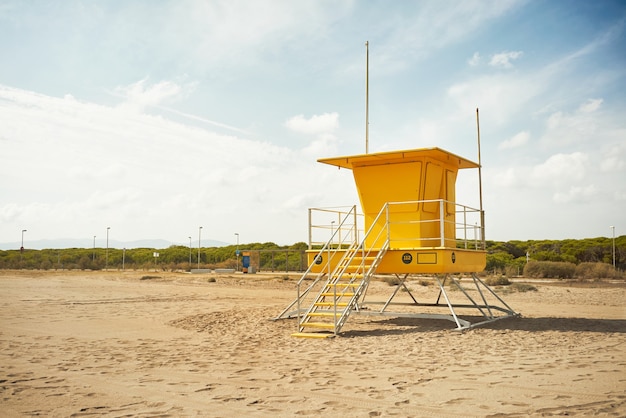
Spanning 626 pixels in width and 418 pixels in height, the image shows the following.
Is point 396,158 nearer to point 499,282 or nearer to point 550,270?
point 499,282

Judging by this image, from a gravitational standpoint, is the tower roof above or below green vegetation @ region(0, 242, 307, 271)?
above

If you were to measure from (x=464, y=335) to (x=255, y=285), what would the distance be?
79.1ft

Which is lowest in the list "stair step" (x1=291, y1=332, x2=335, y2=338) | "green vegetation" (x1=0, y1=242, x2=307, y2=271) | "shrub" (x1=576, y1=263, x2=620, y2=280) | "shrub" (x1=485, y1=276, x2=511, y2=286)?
"stair step" (x1=291, y1=332, x2=335, y2=338)

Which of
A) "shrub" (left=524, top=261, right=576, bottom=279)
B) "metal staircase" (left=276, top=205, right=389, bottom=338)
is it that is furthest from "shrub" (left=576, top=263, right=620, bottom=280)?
"metal staircase" (left=276, top=205, right=389, bottom=338)

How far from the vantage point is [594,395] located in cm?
718

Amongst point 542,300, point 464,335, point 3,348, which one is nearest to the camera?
point 3,348

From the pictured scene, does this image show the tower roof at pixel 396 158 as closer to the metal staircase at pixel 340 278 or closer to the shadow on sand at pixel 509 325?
the metal staircase at pixel 340 278

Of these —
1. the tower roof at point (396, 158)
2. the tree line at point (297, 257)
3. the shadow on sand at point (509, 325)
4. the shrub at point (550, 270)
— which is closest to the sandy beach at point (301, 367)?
the shadow on sand at point (509, 325)

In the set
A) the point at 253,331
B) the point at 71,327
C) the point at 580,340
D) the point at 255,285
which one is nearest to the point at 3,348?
the point at 71,327

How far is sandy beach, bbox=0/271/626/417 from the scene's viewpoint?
6.93m

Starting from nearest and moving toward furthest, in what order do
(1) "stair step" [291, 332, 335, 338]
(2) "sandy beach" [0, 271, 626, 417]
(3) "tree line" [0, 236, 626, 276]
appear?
(2) "sandy beach" [0, 271, 626, 417] → (1) "stair step" [291, 332, 335, 338] → (3) "tree line" [0, 236, 626, 276]

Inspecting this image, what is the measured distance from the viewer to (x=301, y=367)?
9.46m

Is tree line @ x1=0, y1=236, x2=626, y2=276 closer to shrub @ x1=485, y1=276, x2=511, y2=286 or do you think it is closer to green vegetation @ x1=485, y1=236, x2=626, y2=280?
green vegetation @ x1=485, y1=236, x2=626, y2=280

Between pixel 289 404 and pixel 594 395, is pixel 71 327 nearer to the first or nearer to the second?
pixel 289 404
